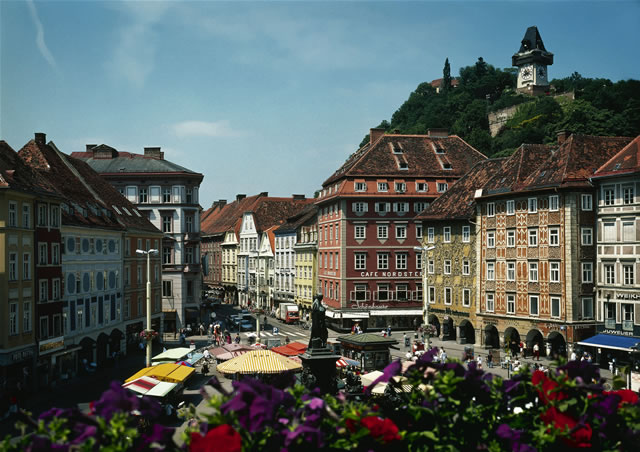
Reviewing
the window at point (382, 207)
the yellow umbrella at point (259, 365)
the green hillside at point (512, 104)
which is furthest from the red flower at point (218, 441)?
the green hillside at point (512, 104)

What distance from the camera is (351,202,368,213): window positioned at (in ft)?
226

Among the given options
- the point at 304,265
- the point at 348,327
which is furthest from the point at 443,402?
the point at 304,265

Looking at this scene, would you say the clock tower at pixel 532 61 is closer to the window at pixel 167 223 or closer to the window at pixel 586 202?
the window at pixel 167 223

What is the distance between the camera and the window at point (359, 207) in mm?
68906

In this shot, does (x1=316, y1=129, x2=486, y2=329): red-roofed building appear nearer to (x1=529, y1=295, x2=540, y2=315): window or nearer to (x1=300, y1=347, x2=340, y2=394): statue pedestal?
(x1=529, y1=295, x2=540, y2=315): window

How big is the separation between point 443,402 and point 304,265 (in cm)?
7642

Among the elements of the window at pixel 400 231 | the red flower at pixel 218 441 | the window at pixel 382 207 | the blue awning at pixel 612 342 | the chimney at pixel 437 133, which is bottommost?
the blue awning at pixel 612 342

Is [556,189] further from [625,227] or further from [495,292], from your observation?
[495,292]

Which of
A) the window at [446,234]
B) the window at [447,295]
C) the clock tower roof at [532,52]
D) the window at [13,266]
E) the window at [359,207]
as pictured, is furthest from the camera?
the clock tower roof at [532,52]

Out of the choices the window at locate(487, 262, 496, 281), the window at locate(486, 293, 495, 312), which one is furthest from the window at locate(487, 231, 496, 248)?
the window at locate(486, 293, 495, 312)

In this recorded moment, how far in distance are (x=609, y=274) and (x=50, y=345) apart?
34.2 meters

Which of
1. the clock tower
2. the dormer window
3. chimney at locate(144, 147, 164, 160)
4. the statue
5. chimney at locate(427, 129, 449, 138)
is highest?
the clock tower

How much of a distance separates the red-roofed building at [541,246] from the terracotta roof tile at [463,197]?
3.28 meters

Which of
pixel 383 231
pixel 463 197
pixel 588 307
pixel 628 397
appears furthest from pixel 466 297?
pixel 628 397
